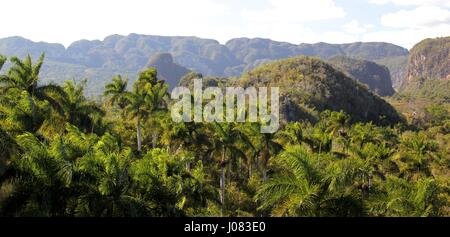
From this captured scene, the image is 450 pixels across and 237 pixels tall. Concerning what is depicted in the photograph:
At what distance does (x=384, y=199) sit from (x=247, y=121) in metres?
26.7

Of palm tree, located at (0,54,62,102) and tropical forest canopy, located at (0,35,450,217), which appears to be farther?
palm tree, located at (0,54,62,102)

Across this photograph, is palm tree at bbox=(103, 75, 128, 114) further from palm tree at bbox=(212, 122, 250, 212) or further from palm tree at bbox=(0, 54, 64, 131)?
palm tree at bbox=(212, 122, 250, 212)

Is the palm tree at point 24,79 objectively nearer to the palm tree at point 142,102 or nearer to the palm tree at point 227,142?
the palm tree at point 142,102

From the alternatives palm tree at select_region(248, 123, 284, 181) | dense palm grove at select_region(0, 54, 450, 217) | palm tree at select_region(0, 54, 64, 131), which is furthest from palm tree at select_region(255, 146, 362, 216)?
palm tree at select_region(0, 54, 64, 131)

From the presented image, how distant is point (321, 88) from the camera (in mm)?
173500

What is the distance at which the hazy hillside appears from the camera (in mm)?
165262

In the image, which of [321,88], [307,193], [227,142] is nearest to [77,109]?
[227,142]

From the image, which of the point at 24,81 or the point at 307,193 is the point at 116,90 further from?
the point at 307,193

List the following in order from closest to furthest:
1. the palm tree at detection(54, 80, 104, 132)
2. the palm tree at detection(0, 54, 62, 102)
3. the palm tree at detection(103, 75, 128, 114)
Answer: the palm tree at detection(0, 54, 62, 102) < the palm tree at detection(54, 80, 104, 132) < the palm tree at detection(103, 75, 128, 114)

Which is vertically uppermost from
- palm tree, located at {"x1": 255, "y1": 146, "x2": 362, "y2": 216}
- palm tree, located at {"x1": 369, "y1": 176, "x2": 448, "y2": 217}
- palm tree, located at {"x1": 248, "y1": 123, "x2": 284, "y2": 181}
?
palm tree, located at {"x1": 255, "y1": 146, "x2": 362, "y2": 216}

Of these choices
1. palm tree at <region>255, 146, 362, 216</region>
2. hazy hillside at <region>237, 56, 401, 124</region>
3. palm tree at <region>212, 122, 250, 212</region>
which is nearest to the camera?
palm tree at <region>255, 146, 362, 216</region>

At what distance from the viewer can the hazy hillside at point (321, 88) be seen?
16526 centimetres

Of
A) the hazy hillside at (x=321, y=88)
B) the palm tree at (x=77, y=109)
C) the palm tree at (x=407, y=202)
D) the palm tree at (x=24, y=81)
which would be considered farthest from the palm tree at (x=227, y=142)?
the hazy hillside at (x=321, y=88)

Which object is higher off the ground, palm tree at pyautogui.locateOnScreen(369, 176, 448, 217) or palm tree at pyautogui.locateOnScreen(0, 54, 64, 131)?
palm tree at pyautogui.locateOnScreen(0, 54, 64, 131)
